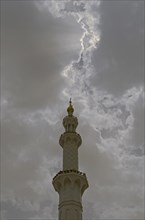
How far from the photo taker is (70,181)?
3794cm

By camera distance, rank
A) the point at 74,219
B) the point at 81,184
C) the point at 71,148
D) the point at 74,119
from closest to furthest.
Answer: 1. the point at 74,219
2. the point at 81,184
3. the point at 71,148
4. the point at 74,119

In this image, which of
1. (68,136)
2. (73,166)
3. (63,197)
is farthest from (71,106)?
(63,197)

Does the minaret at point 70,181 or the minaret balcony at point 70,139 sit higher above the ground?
the minaret balcony at point 70,139

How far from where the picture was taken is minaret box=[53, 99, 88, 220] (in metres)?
36.6

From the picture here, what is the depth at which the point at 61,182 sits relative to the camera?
125ft

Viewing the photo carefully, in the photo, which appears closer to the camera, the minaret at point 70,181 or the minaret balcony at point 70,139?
the minaret at point 70,181

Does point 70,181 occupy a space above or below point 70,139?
below

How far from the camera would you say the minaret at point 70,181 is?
36.6 m

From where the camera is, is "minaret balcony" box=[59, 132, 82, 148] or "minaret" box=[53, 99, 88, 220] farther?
"minaret balcony" box=[59, 132, 82, 148]

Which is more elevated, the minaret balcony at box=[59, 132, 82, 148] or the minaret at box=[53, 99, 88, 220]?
the minaret balcony at box=[59, 132, 82, 148]

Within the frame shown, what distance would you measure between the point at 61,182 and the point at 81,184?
205 cm

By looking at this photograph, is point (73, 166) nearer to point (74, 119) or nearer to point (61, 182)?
point (61, 182)

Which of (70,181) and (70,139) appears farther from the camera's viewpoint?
(70,139)

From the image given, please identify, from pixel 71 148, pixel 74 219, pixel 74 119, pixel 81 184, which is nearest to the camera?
pixel 74 219
